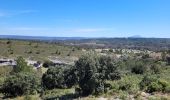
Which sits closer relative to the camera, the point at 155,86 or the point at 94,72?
the point at 155,86

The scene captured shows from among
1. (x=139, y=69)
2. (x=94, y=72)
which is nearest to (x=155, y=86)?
(x=94, y=72)

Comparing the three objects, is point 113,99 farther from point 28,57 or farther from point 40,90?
point 28,57

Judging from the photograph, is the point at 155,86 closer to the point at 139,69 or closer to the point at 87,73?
the point at 87,73

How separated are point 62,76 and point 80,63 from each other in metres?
10.8

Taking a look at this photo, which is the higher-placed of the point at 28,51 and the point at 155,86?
the point at 155,86

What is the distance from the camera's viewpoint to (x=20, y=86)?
119ft

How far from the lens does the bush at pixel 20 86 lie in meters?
36.4

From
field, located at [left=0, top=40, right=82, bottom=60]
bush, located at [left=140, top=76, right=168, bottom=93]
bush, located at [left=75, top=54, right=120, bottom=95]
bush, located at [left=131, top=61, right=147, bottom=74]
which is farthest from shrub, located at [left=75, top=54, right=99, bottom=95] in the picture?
field, located at [left=0, top=40, right=82, bottom=60]

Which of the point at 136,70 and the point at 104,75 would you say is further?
the point at 136,70

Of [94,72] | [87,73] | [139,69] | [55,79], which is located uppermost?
[94,72]

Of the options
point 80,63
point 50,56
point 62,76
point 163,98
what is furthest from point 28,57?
point 163,98

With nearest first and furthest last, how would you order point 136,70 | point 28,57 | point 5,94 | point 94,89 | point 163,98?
point 163,98
point 94,89
point 5,94
point 136,70
point 28,57

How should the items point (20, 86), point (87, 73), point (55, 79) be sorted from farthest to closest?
point (55, 79)
point (20, 86)
point (87, 73)

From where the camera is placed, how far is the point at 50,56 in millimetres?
121188
